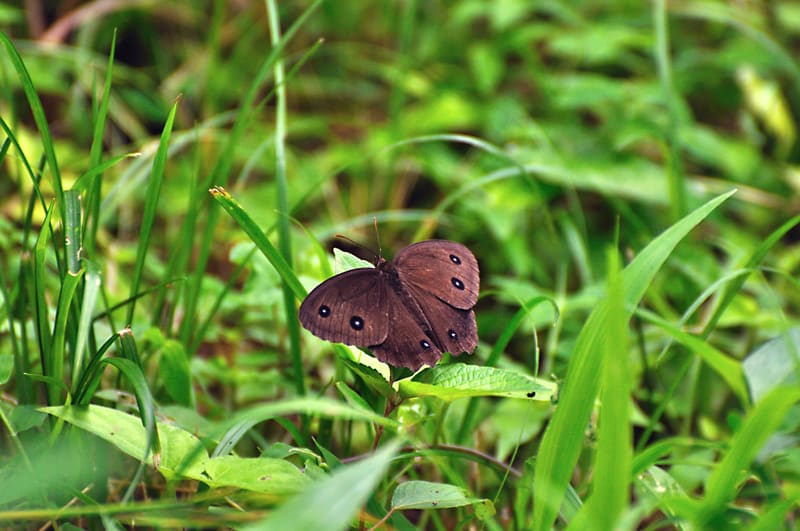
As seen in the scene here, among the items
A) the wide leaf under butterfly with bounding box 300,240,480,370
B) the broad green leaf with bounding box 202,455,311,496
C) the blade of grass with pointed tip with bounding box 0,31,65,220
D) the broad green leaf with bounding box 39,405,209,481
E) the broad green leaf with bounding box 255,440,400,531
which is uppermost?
the blade of grass with pointed tip with bounding box 0,31,65,220

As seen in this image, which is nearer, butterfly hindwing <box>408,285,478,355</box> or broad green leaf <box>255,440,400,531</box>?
broad green leaf <box>255,440,400,531</box>

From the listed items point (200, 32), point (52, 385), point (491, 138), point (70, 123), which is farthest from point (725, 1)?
point (52, 385)

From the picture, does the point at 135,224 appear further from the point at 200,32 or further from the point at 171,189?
the point at 200,32

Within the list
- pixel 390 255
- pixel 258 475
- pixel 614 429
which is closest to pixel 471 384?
pixel 614 429

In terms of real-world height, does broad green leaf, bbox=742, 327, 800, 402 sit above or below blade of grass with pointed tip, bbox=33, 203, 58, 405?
below

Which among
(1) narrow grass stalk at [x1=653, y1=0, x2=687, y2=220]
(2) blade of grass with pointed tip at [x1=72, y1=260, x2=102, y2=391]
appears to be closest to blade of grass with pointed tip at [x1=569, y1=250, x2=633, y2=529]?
(2) blade of grass with pointed tip at [x1=72, y1=260, x2=102, y2=391]

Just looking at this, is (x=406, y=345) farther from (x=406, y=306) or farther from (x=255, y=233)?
(x=255, y=233)

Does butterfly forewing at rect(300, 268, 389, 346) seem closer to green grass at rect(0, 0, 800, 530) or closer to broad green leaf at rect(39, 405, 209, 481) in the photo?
green grass at rect(0, 0, 800, 530)

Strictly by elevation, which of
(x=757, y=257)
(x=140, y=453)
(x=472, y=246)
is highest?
(x=757, y=257)
